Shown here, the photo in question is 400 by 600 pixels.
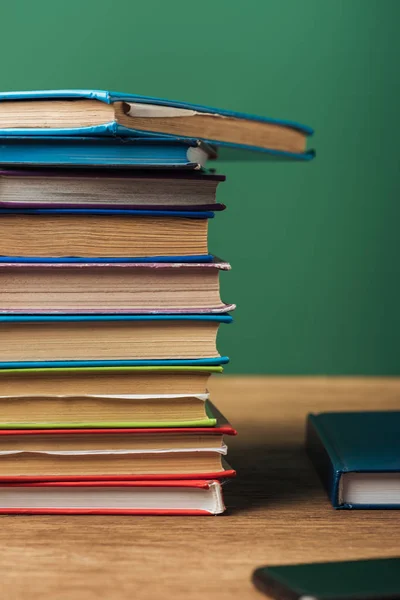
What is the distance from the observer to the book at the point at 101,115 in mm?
702

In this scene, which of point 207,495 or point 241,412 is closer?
point 207,495

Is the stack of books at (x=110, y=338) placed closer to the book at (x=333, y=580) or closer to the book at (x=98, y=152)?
the book at (x=98, y=152)

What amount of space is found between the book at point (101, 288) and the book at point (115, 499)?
159 millimetres

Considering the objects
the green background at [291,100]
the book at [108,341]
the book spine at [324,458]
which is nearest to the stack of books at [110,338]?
the book at [108,341]

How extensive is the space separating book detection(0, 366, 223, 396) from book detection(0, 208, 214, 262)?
0.35ft

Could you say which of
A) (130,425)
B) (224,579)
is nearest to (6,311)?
(130,425)

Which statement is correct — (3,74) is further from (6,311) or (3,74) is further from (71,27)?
(6,311)

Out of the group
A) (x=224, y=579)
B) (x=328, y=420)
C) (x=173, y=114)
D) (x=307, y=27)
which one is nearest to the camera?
(x=224, y=579)

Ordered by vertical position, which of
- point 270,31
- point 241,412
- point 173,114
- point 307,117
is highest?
point 270,31

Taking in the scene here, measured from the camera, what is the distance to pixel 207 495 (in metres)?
0.75

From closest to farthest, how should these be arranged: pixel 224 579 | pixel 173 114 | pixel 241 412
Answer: pixel 224 579, pixel 173 114, pixel 241 412

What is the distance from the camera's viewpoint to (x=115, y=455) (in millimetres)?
754

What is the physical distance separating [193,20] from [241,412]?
2.71ft

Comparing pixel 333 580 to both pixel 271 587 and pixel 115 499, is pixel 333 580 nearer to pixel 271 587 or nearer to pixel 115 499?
pixel 271 587
